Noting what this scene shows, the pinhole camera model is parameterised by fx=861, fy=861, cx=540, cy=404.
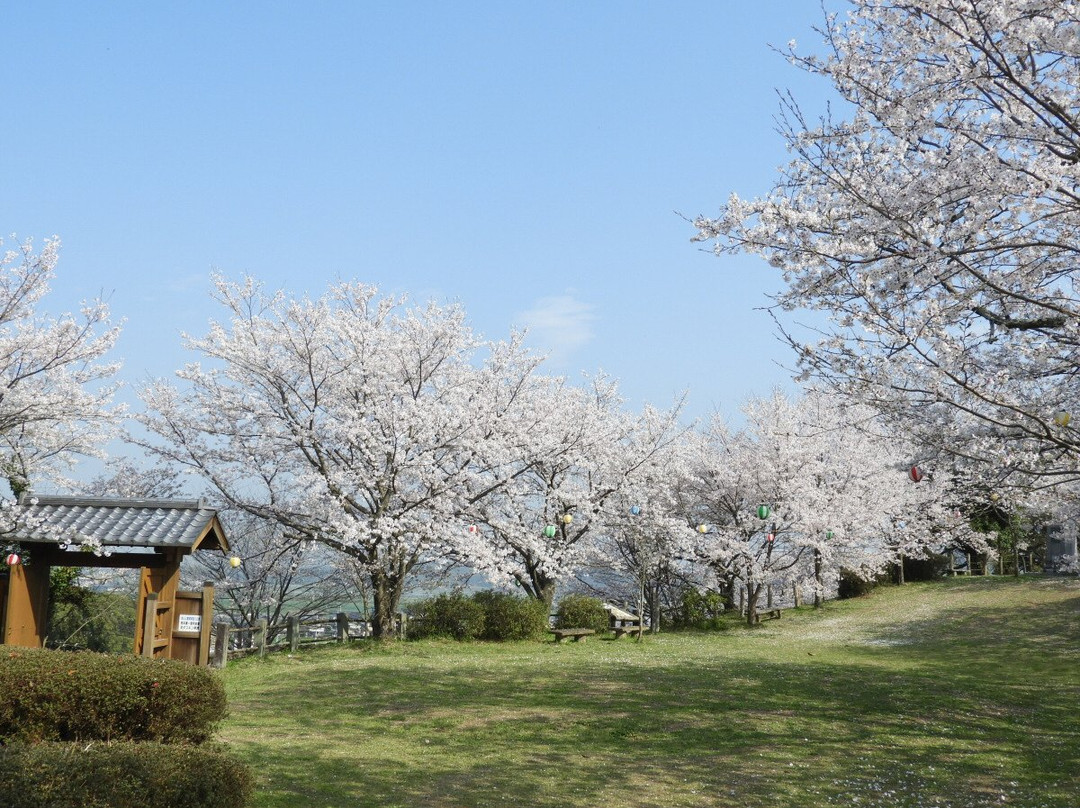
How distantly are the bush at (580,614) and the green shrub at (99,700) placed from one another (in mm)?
16531

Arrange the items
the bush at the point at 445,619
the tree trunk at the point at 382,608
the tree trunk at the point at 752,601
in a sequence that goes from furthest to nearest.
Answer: the tree trunk at the point at 752,601 < the bush at the point at 445,619 < the tree trunk at the point at 382,608

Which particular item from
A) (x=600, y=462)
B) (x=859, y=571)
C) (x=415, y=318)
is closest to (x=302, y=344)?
(x=415, y=318)

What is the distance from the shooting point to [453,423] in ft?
65.2

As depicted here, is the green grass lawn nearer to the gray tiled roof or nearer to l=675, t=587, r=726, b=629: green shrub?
the gray tiled roof

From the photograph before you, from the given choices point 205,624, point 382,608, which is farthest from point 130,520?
point 382,608

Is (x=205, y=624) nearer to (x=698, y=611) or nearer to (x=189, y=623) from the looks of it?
(x=189, y=623)

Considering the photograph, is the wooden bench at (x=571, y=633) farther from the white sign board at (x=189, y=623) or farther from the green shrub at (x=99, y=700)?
the green shrub at (x=99, y=700)

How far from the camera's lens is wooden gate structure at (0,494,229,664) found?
41.8ft

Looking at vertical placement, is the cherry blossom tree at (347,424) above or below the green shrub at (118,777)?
above

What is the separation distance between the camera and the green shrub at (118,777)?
16.0ft

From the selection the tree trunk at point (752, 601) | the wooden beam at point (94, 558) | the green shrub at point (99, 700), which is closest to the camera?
the green shrub at point (99, 700)

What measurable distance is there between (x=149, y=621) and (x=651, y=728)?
733 centimetres

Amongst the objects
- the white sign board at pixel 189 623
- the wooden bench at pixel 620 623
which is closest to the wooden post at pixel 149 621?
the white sign board at pixel 189 623

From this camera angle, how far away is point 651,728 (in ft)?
35.5
